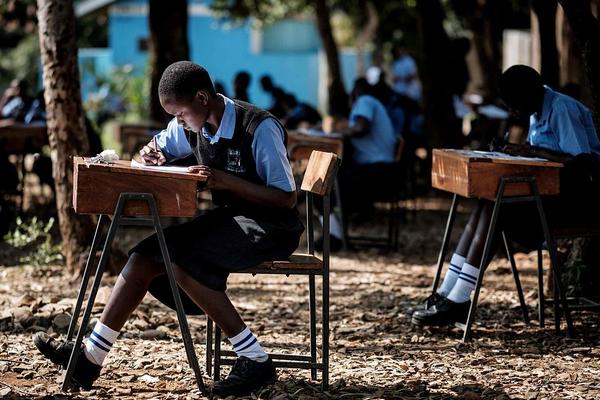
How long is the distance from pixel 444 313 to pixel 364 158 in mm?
3748

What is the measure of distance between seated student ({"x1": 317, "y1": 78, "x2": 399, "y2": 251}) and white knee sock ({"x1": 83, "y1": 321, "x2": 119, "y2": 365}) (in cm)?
511

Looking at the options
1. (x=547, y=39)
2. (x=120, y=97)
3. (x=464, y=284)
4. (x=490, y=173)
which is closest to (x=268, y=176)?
(x=490, y=173)

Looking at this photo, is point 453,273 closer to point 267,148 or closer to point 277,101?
point 267,148

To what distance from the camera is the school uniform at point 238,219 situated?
5188 mm

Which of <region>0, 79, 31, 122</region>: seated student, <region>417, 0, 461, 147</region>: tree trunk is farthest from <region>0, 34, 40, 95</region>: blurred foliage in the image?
<region>0, 79, 31, 122</region>: seated student

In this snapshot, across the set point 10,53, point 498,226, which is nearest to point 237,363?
point 498,226

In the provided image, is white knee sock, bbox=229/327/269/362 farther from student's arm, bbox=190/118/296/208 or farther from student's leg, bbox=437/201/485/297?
student's leg, bbox=437/201/485/297

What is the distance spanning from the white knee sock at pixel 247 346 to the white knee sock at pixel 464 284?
76.5 inches

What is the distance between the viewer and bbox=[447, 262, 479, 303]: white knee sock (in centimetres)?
693

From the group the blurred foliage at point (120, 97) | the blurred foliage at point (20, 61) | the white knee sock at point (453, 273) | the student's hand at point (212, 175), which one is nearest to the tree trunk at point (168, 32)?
the blurred foliage at point (120, 97)

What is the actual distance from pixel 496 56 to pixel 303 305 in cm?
1210

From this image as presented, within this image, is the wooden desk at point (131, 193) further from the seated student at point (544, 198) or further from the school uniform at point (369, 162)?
the school uniform at point (369, 162)

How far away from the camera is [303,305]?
25.6 feet

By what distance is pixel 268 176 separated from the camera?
17.0ft
